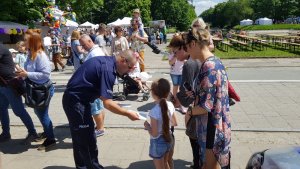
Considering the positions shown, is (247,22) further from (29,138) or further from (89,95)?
(89,95)

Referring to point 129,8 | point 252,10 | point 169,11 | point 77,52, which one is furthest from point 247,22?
point 77,52

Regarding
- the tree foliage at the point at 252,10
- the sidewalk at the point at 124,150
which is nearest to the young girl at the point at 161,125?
the sidewalk at the point at 124,150

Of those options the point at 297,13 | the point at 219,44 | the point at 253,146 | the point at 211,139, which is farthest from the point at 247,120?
the point at 297,13

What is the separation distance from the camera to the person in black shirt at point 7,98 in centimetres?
520

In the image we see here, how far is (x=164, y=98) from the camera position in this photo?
3.87 metres

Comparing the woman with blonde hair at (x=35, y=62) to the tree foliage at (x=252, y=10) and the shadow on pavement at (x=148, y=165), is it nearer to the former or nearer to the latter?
the shadow on pavement at (x=148, y=165)

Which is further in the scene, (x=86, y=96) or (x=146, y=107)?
(x=146, y=107)

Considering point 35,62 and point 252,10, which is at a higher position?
point 252,10

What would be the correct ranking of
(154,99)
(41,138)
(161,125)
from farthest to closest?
1. (41,138)
2. (154,99)
3. (161,125)

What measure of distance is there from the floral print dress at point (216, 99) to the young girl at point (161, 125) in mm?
664

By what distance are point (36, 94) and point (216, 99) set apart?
3113 mm

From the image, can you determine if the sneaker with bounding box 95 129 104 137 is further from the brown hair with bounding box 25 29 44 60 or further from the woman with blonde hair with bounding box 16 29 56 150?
the brown hair with bounding box 25 29 44 60

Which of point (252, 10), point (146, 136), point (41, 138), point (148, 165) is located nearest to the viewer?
point (148, 165)

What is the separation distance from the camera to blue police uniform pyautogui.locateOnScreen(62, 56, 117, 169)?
3.46 m
